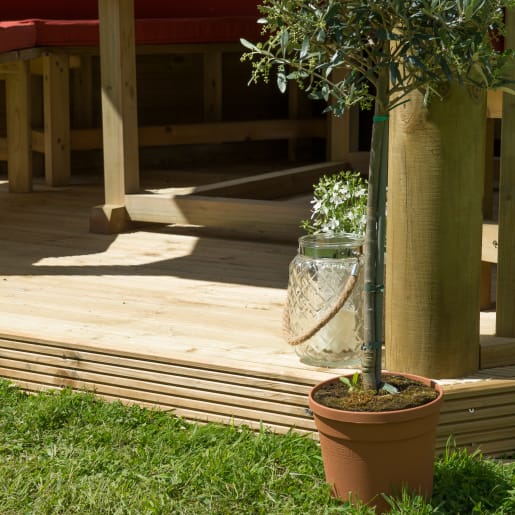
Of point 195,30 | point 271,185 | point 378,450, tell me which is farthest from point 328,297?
point 195,30

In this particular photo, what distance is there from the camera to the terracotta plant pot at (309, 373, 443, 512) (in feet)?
7.38

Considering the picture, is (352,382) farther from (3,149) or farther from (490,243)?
(3,149)

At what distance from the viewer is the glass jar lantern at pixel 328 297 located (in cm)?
275

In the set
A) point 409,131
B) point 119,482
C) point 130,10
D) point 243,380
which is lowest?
point 119,482

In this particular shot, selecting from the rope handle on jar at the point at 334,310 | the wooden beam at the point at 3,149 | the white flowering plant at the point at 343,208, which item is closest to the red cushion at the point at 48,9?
the wooden beam at the point at 3,149

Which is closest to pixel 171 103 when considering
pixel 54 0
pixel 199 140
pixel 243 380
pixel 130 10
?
pixel 199 140

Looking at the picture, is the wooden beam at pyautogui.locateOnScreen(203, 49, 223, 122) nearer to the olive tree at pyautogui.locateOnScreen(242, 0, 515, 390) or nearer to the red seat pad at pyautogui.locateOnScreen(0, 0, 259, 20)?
the red seat pad at pyautogui.locateOnScreen(0, 0, 259, 20)

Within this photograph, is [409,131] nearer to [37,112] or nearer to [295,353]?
[295,353]

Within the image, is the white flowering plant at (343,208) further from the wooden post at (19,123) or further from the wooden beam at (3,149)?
the wooden beam at (3,149)

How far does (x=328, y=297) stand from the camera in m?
2.77

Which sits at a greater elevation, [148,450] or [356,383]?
[356,383]

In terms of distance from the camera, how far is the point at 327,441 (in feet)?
7.66

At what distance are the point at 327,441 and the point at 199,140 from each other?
15.4 feet

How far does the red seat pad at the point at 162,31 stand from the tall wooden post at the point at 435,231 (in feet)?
11.5
